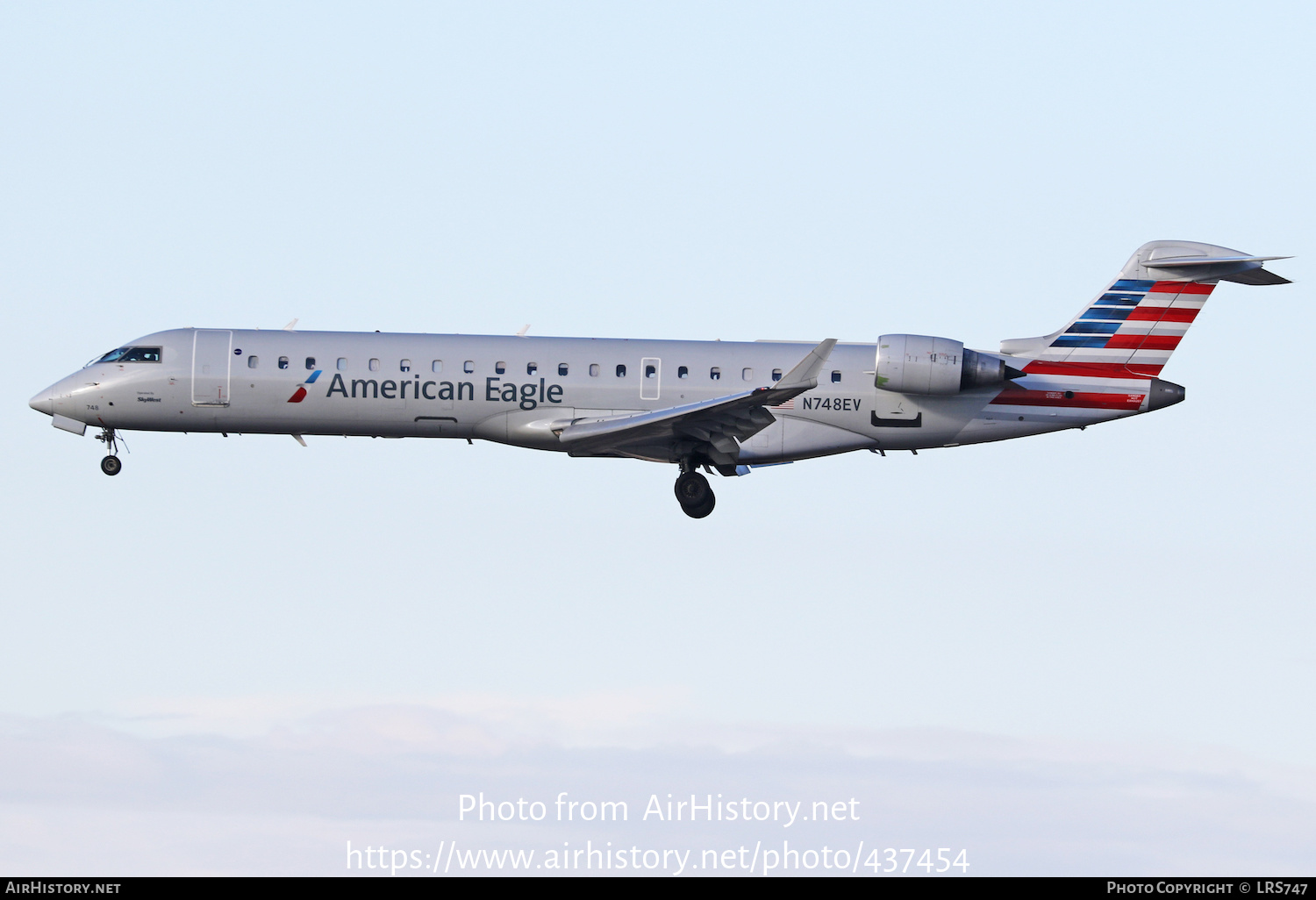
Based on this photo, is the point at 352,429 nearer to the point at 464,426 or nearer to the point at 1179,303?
the point at 464,426

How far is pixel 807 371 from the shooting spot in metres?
26.4

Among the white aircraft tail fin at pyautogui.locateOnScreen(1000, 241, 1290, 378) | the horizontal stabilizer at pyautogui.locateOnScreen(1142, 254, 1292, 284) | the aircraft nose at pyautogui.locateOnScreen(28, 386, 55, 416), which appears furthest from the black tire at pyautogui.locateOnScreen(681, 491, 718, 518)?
the aircraft nose at pyautogui.locateOnScreen(28, 386, 55, 416)

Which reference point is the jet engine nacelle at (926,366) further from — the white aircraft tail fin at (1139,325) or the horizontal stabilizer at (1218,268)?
the horizontal stabilizer at (1218,268)

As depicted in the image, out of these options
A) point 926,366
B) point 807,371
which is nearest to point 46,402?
point 807,371

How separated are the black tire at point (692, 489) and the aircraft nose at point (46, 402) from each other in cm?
1246

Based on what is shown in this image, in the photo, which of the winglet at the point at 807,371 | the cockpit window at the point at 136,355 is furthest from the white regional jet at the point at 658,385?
the winglet at the point at 807,371

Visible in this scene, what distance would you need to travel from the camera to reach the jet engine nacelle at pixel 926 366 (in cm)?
2931

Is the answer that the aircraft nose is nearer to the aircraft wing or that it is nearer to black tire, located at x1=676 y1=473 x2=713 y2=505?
the aircraft wing

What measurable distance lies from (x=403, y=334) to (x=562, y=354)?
→ 3218 millimetres

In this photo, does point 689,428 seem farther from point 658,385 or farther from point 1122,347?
point 1122,347

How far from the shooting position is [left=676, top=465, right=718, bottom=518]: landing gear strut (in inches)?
1164

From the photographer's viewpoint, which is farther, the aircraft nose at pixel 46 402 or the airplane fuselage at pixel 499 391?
the aircraft nose at pixel 46 402

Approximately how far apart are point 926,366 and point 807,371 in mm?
3884

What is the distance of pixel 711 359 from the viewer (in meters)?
29.8
